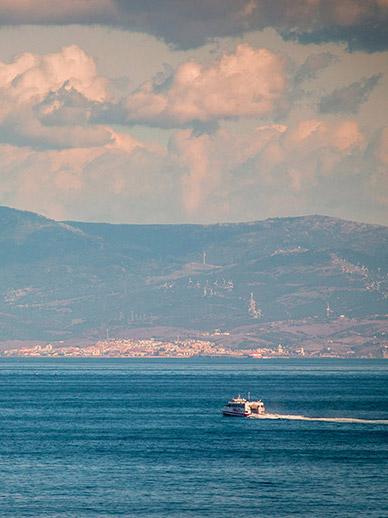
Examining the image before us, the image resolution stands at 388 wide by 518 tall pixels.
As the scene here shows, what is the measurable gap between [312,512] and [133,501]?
1732 cm

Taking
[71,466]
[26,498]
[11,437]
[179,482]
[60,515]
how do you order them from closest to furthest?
[60,515], [26,498], [179,482], [71,466], [11,437]

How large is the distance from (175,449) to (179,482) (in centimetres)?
3153

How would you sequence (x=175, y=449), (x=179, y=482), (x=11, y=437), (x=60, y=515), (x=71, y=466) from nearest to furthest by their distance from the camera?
(x=60, y=515) < (x=179, y=482) < (x=71, y=466) < (x=175, y=449) < (x=11, y=437)

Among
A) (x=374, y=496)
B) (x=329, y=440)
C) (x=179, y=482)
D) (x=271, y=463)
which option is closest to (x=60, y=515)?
(x=179, y=482)

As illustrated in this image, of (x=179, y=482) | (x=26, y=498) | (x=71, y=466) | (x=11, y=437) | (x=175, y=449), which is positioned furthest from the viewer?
(x=11, y=437)

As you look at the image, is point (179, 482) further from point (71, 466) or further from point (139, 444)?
point (139, 444)

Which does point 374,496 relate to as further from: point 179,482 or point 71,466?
point 71,466

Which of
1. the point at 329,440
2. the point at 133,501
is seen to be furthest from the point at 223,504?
the point at 329,440

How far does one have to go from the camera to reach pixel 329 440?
17988cm

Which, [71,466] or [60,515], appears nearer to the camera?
[60,515]

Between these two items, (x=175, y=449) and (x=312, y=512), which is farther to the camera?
(x=175, y=449)

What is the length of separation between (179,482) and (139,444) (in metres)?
39.2

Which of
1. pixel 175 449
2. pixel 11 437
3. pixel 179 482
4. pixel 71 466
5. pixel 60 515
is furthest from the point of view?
pixel 11 437

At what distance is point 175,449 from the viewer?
170 meters
